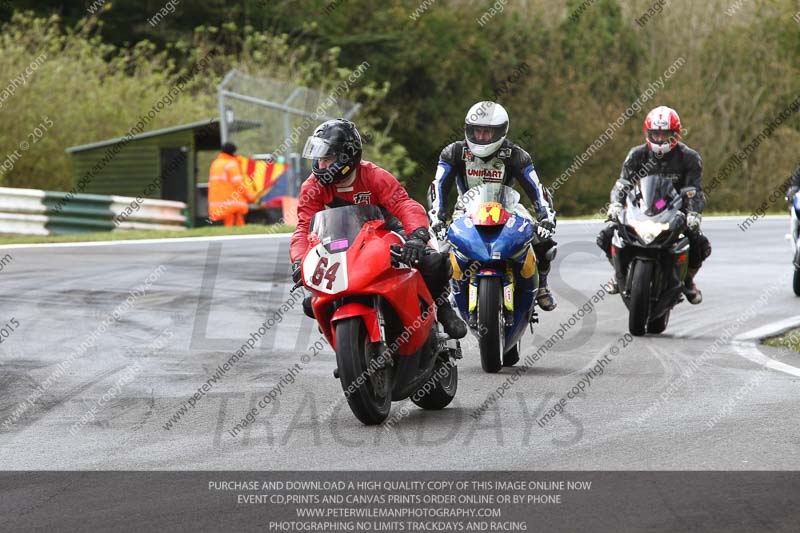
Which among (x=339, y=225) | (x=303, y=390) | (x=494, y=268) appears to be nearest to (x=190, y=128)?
(x=494, y=268)

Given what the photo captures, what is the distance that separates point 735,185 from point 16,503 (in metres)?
48.2

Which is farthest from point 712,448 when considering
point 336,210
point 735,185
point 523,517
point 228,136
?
point 735,185

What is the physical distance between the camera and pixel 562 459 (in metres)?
6.89

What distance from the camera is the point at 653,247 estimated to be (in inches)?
500

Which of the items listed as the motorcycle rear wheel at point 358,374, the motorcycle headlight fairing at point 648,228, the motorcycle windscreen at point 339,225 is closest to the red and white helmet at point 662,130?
the motorcycle headlight fairing at point 648,228

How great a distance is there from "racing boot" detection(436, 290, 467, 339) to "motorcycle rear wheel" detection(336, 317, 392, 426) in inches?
29.9

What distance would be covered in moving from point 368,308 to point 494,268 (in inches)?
115

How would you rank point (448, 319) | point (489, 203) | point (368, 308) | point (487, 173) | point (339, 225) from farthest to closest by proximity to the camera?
point (487, 173) < point (489, 203) < point (448, 319) < point (339, 225) < point (368, 308)

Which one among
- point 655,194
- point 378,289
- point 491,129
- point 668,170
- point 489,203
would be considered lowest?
point 655,194

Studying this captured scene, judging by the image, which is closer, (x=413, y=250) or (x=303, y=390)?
(x=413, y=250)

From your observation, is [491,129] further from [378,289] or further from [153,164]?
[153,164]

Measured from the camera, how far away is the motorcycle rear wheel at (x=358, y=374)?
7.59 metres

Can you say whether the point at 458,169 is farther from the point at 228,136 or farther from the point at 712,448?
the point at 228,136

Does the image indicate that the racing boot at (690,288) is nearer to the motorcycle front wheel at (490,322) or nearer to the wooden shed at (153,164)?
the motorcycle front wheel at (490,322)
